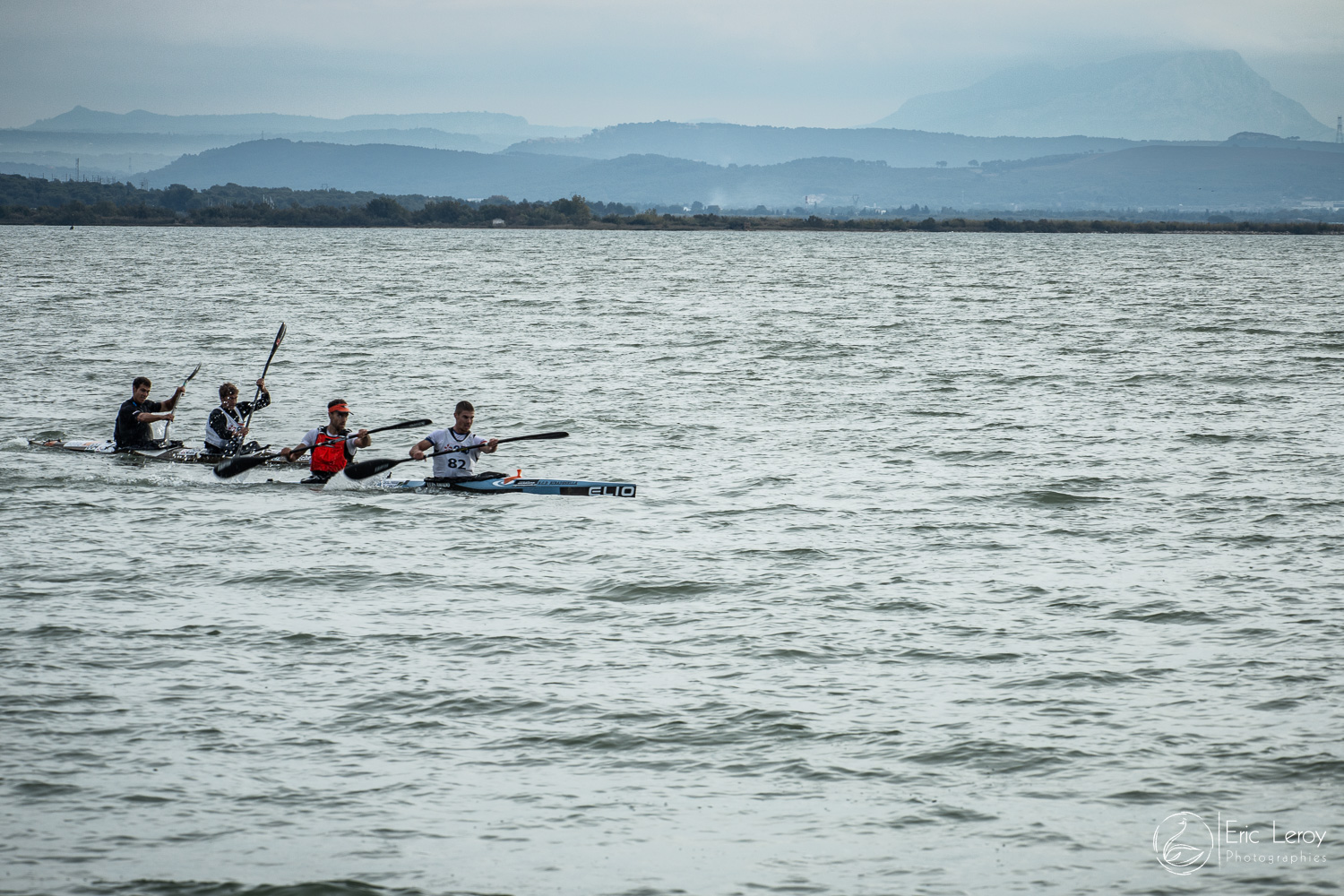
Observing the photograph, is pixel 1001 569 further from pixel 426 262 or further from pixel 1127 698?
pixel 426 262

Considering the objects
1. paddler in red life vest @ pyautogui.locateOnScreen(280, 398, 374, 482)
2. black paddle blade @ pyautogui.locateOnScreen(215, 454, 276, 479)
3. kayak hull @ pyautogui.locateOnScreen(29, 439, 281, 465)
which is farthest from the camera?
kayak hull @ pyautogui.locateOnScreen(29, 439, 281, 465)

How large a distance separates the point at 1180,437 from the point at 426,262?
117m

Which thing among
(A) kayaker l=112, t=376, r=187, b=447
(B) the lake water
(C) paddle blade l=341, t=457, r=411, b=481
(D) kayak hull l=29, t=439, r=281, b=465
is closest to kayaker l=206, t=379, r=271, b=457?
(D) kayak hull l=29, t=439, r=281, b=465

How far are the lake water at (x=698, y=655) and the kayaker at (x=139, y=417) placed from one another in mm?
838

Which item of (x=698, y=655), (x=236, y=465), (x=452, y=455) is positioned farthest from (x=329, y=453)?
(x=698, y=655)

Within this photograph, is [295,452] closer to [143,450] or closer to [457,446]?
[457,446]

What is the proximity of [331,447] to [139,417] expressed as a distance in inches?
197

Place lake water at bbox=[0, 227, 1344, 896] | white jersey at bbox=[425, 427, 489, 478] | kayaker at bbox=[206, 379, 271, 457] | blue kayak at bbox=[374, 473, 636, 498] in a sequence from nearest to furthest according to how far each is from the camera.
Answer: lake water at bbox=[0, 227, 1344, 896], blue kayak at bbox=[374, 473, 636, 498], white jersey at bbox=[425, 427, 489, 478], kayaker at bbox=[206, 379, 271, 457]

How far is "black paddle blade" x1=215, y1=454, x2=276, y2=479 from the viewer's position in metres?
25.7

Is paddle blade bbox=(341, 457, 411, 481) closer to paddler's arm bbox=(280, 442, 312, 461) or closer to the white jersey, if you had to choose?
the white jersey

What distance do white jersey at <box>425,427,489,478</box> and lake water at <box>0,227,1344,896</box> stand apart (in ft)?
1.68

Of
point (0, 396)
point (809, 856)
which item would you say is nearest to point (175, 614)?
point (809, 856)

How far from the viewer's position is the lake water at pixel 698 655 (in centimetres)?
1130

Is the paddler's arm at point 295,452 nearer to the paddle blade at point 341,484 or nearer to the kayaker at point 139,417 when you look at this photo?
the paddle blade at point 341,484
